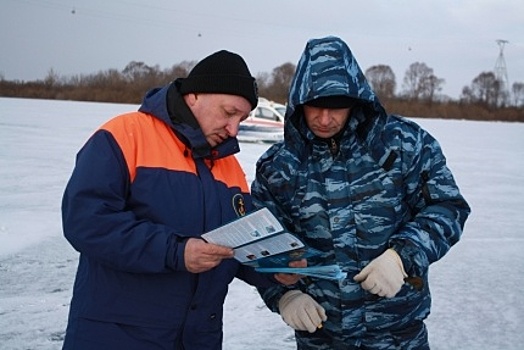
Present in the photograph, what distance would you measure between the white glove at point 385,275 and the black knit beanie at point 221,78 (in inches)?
28.7

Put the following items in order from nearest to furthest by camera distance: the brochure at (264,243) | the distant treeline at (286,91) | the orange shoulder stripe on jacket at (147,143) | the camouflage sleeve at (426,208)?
the brochure at (264,243) < the orange shoulder stripe on jacket at (147,143) < the camouflage sleeve at (426,208) < the distant treeline at (286,91)

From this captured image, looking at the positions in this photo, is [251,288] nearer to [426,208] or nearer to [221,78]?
[426,208]

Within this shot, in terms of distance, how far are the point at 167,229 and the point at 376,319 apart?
0.87 meters

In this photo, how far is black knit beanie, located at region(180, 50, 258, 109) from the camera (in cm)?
212

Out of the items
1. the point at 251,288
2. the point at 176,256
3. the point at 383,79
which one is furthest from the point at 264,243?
the point at 383,79

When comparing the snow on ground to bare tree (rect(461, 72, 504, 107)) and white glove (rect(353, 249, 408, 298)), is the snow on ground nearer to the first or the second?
white glove (rect(353, 249, 408, 298))

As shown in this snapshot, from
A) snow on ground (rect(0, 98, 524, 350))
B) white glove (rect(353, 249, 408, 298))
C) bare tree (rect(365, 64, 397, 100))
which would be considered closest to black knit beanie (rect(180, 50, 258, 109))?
white glove (rect(353, 249, 408, 298))

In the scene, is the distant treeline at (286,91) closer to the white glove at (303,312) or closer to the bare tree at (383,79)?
the bare tree at (383,79)

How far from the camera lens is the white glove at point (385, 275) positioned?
2.05 metres

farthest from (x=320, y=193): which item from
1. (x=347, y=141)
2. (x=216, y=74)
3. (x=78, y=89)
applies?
(x=78, y=89)

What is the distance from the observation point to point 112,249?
1868 millimetres

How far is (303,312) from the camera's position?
2.25 metres

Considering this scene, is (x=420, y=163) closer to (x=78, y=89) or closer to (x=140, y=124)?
(x=140, y=124)

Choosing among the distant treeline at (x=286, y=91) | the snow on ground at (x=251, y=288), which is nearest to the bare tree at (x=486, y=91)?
the distant treeline at (x=286, y=91)
